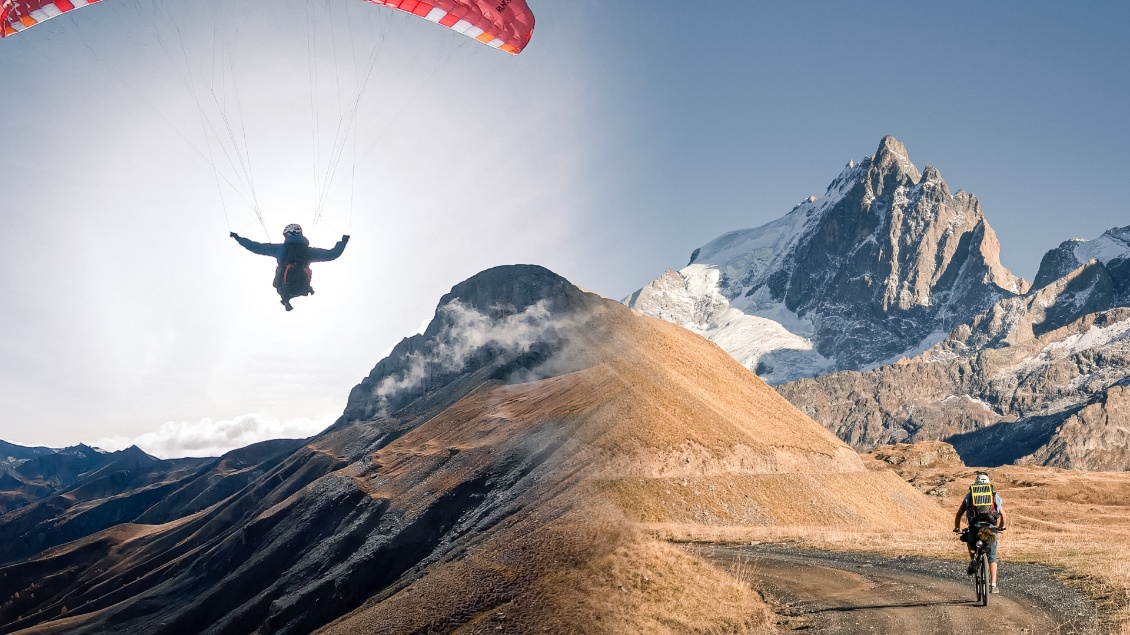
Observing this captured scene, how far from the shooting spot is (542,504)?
110ft

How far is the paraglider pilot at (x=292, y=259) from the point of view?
27.7 metres

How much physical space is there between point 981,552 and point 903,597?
1884 mm

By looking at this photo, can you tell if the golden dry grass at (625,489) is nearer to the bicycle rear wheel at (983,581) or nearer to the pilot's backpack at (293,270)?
the bicycle rear wheel at (983,581)

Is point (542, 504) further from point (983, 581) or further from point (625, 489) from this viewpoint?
point (983, 581)

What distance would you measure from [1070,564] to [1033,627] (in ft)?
21.7

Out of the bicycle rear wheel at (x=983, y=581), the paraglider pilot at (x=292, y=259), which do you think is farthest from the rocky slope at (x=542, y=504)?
the paraglider pilot at (x=292, y=259)

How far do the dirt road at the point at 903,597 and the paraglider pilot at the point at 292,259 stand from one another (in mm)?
18211

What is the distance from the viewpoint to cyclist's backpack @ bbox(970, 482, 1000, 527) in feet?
52.2

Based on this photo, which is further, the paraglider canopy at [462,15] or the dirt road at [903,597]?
the paraglider canopy at [462,15]

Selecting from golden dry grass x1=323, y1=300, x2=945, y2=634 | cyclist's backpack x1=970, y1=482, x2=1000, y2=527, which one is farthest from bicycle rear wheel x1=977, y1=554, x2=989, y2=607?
golden dry grass x1=323, y1=300, x2=945, y2=634

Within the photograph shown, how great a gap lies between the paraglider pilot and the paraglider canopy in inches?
371

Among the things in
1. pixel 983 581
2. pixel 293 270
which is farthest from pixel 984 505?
pixel 293 270

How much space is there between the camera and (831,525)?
37.8m

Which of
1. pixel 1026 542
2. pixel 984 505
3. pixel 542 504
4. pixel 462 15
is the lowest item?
pixel 1026 542
